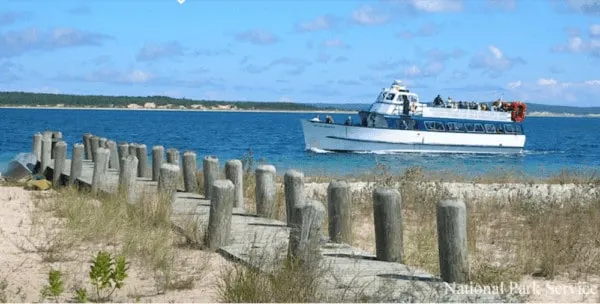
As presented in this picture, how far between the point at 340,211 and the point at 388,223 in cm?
105

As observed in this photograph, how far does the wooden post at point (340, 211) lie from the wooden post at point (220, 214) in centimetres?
114

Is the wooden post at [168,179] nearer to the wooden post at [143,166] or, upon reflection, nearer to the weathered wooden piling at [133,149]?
the wooden post at [143,166]

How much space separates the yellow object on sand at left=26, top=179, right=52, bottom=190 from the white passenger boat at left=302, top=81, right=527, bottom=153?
2872 centimetres

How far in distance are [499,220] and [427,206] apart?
127 centimetres

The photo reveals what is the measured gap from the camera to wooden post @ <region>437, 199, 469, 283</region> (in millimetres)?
7205

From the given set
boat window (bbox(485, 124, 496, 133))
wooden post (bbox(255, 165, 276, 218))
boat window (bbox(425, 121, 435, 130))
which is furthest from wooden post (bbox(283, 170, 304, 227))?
boat window (bbox(485, 124, 496, 133))

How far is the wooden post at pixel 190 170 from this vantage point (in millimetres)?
13055

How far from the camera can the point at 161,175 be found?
11.9 m

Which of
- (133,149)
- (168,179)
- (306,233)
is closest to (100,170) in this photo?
(133,149)

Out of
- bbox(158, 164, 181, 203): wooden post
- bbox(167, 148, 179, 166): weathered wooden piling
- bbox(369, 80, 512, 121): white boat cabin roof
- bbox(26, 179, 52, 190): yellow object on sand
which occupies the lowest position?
bbox(26, 179, 52, 190): yellow object on sand

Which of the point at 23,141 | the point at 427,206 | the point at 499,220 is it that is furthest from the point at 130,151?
the point at 23,141

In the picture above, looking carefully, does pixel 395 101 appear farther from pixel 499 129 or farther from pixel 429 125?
pixel 499 129

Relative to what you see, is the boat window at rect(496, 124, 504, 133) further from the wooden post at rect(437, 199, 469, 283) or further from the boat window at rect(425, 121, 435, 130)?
the wooden post at rect(437, 199, 469, 283)

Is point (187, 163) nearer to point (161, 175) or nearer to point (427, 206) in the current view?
point (161, 175)
